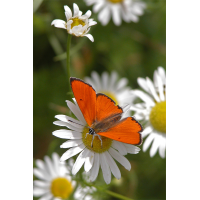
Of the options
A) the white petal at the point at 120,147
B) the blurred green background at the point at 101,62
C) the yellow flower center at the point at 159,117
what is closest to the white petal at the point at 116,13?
the blurred green background at the point at 101,62

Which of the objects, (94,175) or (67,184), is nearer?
(94,175)

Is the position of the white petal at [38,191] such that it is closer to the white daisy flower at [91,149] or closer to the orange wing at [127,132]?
the white daisy flower at [91,149]

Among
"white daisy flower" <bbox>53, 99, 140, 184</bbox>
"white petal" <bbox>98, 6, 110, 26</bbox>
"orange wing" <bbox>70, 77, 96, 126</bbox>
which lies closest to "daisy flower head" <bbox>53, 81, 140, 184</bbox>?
"white daisy flower" <bbox>53, 99, 140, 184</bbox>

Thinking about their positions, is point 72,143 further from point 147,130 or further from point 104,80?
point 104,80

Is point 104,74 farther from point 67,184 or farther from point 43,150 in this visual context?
point 67,184

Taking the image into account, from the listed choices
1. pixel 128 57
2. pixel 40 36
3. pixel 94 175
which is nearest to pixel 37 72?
pixel 40 36
